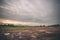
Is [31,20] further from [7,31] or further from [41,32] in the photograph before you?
[7,31]

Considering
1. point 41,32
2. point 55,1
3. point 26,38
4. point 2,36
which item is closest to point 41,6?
point 55,1

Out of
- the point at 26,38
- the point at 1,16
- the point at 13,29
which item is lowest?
the point at 26,38

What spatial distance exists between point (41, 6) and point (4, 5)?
559 millimetres

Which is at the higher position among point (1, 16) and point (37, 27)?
point (1, 16)

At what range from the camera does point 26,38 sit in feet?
7.34

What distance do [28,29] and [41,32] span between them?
0.20 metres

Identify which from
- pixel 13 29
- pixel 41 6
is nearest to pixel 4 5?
pixel 13 29

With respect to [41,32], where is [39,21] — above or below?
above

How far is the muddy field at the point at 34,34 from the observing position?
2236mm

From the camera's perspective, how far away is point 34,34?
2.26m

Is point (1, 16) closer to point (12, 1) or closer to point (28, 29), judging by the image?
point (12, 1)

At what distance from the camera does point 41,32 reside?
2.27 meters

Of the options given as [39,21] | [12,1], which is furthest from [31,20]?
[12,1]

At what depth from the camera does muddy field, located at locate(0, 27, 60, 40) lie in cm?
224
